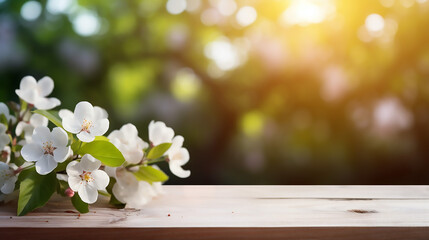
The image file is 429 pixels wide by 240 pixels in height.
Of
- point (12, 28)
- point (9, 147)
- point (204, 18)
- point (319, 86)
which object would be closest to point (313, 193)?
point (9, 147)

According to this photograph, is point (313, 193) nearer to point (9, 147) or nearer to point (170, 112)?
point (9, 147)

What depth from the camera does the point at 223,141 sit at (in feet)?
7.47

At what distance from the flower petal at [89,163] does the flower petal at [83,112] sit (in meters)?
0.06

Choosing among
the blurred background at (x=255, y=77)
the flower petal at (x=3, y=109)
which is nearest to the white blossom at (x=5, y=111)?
the flower petal at (x=3, y=109)

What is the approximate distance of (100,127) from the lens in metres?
0.77

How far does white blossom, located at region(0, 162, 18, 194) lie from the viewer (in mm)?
795

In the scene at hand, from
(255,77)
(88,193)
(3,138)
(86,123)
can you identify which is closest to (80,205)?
(88,193)

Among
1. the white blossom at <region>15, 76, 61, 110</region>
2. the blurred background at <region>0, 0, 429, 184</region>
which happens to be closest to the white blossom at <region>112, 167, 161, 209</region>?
the white blossom at <region>15, 76, 61, 110</region>

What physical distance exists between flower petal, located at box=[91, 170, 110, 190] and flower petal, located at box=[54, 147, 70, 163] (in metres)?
0.05

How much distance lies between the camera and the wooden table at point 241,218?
67 cm

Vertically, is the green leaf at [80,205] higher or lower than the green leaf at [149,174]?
lower

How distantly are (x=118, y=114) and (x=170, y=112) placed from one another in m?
0.25

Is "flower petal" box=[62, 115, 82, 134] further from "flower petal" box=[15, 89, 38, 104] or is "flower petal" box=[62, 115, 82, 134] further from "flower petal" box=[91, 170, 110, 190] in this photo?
"flower petal" box=[15, 89, 38, 104]

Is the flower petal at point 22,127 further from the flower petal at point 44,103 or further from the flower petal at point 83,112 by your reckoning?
the flower petal at point 83,112
